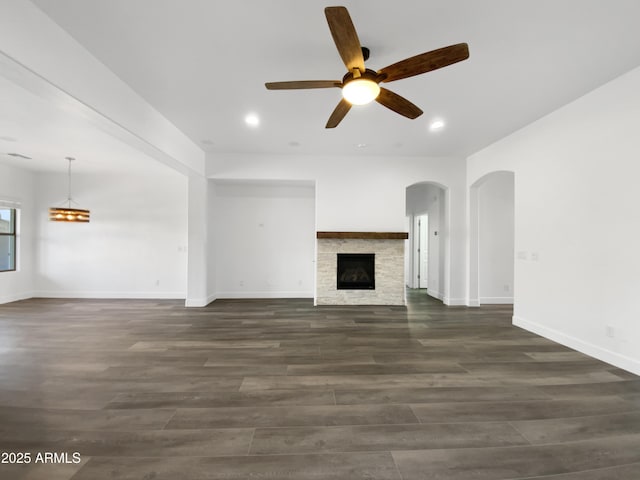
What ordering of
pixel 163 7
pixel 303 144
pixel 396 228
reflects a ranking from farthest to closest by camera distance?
pixel 396 228
pixel 303 144
pixel 163 7

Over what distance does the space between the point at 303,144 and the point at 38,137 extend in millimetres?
4270

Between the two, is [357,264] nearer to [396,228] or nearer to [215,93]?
[396,228]

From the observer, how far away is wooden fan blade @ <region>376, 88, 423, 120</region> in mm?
2495

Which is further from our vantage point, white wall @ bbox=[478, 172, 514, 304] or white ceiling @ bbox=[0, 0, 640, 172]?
white wall @ bbox=[478, 172, 514, 304]

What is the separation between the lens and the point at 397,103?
263cm

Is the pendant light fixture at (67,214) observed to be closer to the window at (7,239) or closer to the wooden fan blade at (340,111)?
the window at (7,239)

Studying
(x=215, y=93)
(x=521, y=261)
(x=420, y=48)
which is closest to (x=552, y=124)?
(x=521, y=261)

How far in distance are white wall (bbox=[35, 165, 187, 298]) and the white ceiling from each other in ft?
10.2

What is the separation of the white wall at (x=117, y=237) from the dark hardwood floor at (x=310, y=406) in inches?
96.9

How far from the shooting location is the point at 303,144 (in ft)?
16.1

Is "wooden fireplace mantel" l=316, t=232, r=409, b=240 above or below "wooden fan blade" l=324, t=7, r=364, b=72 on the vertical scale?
below

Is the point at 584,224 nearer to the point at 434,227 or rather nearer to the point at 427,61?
the point at 427,61

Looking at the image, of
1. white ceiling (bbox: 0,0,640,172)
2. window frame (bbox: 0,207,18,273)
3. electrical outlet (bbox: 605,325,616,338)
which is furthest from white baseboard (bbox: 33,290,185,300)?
electrical outlet (bbox: 605,325,616,338)

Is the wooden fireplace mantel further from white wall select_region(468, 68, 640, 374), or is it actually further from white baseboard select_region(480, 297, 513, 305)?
white baseboard select_region(480, 297, 513, 305)
